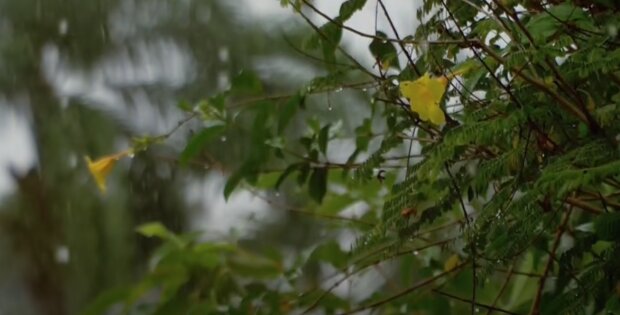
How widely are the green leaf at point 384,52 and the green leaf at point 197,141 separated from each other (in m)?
0.18

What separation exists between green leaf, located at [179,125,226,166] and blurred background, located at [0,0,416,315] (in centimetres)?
99

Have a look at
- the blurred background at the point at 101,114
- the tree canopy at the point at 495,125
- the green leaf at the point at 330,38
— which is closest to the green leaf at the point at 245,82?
the tree canopy at the point at 495,125

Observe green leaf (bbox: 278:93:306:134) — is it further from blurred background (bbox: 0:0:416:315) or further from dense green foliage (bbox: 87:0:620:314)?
blurred background (bbox: 0:0:416:315)

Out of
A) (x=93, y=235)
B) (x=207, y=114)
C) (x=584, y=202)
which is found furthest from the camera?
(x=93, y=235)

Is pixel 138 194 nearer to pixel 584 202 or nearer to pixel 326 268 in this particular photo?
pixel 326 268

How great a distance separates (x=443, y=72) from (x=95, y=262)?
1359 mm

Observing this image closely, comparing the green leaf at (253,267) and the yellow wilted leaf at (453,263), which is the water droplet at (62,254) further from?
the yellow wilted leaf at (453,263)

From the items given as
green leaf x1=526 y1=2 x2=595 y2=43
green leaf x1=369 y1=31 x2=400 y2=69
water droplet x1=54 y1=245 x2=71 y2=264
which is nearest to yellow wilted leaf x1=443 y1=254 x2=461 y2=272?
green leaf x1=369 y1=31 x2=400 y2=69

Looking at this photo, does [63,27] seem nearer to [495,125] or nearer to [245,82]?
[245,82]

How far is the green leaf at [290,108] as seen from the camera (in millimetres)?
757

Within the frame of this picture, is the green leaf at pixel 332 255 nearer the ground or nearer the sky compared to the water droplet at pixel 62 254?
nearer the ground

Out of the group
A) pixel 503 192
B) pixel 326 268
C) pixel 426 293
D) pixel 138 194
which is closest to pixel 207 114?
pixel 426 293

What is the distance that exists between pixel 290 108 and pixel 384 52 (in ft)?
0.40

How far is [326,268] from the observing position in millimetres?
1460
